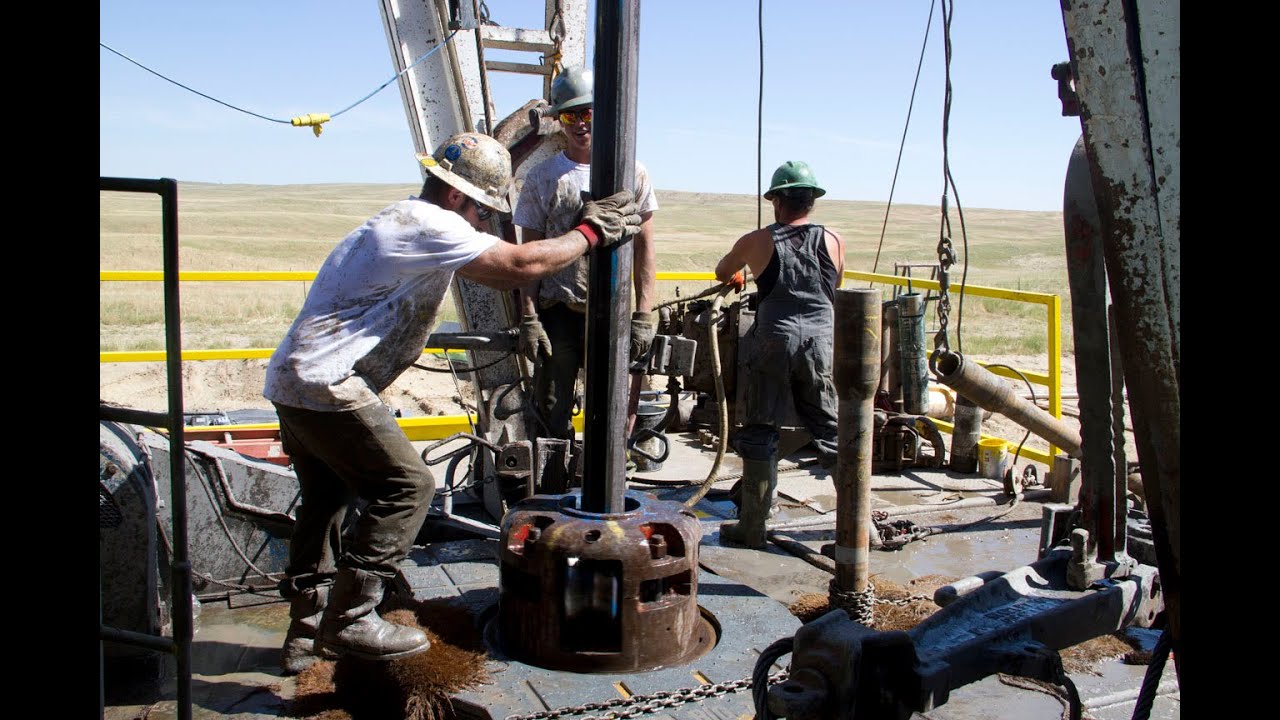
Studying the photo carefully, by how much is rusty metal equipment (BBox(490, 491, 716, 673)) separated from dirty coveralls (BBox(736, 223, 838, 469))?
194 cm

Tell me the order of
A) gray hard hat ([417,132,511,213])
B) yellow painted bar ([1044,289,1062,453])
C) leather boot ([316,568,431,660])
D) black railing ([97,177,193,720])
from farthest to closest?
1. yellow painted bar ([1044,289,1062,453])
2. gray hard hat ([417,132,511,213])
3. leather boot ([316,568,431,660])
4. black railing ([97,177,193,720])

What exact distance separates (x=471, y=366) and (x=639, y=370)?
1.04 m

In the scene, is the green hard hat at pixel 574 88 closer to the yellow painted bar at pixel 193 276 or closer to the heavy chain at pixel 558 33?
the heavy chain at pixel 558 33

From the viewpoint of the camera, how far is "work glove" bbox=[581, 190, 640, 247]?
→ 3807mm

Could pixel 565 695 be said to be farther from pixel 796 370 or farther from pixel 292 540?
pixel 796 370

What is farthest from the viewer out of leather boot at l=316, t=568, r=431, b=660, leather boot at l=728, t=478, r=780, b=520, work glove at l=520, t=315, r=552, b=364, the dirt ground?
the dirt ground

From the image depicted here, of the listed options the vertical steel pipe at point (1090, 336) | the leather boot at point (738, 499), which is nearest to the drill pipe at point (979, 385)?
the vertical steel pipe at point (1090, 336)

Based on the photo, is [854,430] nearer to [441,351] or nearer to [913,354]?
[913,354]

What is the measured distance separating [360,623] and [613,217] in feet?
5.73

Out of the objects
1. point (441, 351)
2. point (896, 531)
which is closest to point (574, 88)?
point (896, 531)

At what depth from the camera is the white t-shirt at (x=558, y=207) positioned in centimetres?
591

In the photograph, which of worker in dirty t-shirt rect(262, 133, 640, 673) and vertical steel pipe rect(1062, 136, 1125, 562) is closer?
vertical steel pipe rect(1062, 136, 1125, 562)

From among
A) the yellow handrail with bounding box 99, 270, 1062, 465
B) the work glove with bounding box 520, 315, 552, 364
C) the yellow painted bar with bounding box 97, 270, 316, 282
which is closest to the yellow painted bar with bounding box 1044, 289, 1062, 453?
the yellow handrail with bounding box 99, 270, 1062, 465

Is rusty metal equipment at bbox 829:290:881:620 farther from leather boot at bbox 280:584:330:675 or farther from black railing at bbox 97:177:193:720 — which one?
black railing at bbox 97:177:193:720
